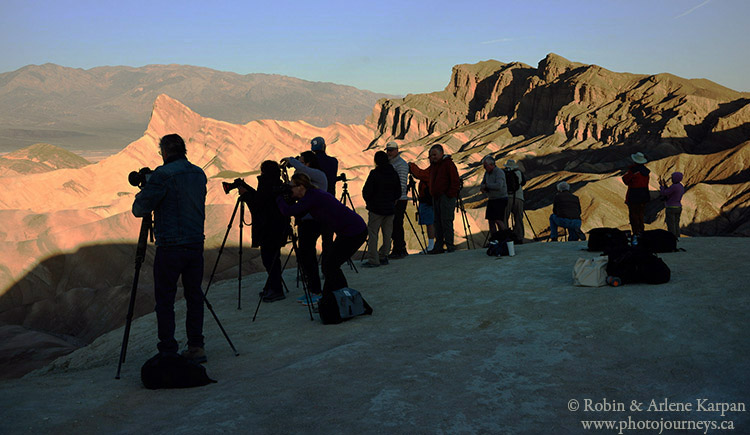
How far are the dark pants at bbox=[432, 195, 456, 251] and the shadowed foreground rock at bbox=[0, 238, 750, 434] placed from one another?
3178 mm

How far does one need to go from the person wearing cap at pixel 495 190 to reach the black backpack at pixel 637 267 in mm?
4000

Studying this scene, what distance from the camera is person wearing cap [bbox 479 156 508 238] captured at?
37.1ft

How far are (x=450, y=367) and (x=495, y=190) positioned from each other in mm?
7073

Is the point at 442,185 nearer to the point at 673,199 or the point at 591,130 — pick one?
the point at 673,199

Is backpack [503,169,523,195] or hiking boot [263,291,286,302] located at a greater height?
backpack [503,169,523,195]

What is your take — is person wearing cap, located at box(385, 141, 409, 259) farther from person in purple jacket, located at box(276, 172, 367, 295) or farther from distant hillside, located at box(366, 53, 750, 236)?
distant hillside, located at box(366, 53, 750, 236)

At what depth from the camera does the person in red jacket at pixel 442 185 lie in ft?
35.3

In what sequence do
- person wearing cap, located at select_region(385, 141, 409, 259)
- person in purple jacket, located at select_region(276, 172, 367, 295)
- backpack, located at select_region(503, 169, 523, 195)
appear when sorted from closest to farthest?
person in purple jacket, located at select_region(276, 172, 367, 295) < person wearing cap, located at select_region(385, 141, 409, 259) < backpack, located at select_region(503, 169, 523, 195)

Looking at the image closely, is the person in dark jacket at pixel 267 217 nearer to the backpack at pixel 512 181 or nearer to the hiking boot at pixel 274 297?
the hiking boot at pixel 274 297

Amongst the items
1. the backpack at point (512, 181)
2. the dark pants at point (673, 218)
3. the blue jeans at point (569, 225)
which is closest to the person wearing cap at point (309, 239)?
the backpack at point (512, 181)

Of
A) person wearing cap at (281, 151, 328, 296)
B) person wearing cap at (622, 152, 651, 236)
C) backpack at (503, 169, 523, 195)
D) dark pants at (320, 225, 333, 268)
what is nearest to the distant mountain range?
backpack at (503, 169, 523, 195)

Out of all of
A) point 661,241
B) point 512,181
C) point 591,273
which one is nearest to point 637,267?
point 591,273

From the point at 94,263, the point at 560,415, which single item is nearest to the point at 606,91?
the point at 94,263

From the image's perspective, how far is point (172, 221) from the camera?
518cm
